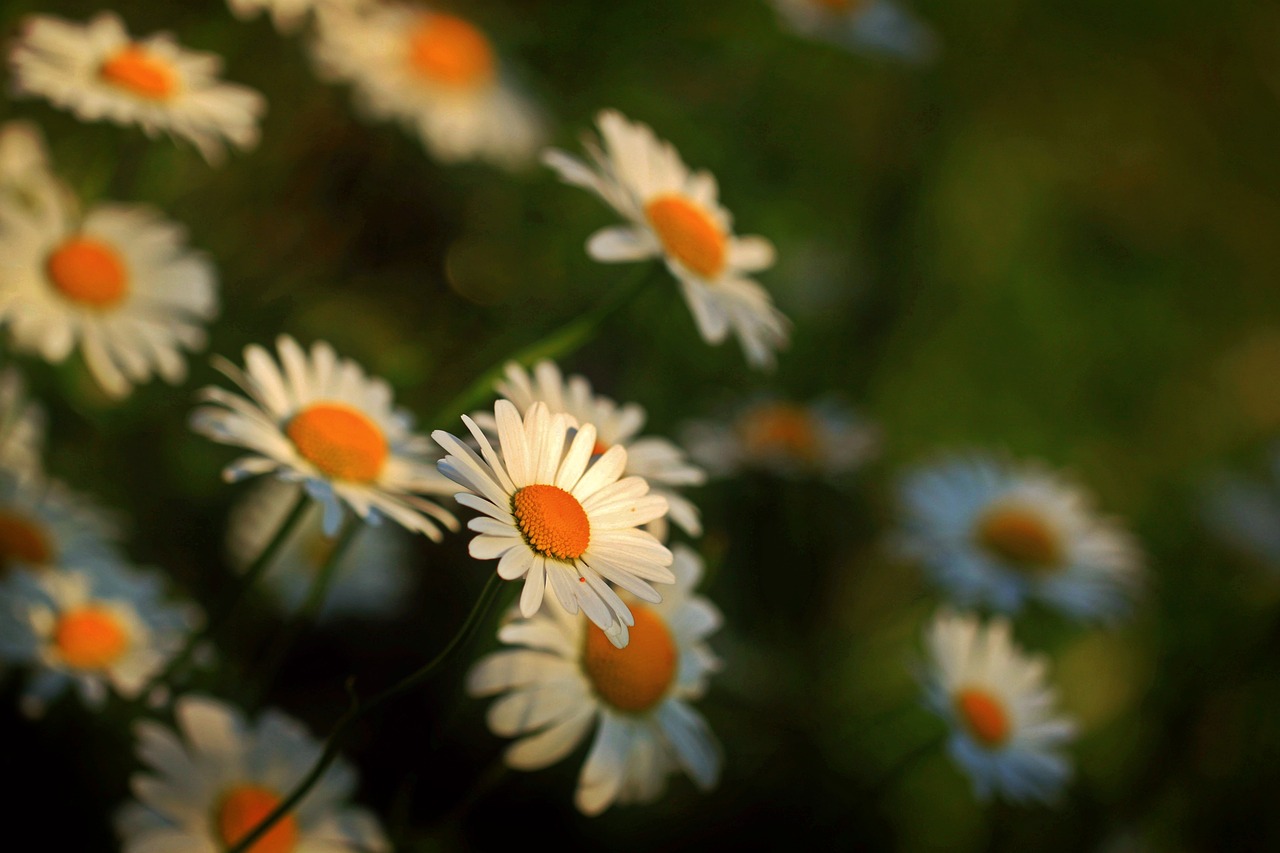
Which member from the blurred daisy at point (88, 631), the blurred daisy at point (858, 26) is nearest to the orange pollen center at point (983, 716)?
the blurred daisy at point (88, 631)

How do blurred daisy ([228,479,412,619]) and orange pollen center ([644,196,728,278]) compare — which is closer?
orange pollen center ([644,196,728,278])

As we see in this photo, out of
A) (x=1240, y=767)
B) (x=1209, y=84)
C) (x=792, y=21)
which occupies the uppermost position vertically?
(x=1209, y=84)

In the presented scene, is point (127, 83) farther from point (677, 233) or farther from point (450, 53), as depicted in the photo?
point (450, 53)

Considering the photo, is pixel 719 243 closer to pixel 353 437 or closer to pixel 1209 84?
pixel 353 437

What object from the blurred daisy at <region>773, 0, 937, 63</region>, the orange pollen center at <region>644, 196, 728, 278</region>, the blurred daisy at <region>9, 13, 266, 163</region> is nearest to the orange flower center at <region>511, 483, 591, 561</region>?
the orange pollen center at <region>644, 196, 728, 278</region>

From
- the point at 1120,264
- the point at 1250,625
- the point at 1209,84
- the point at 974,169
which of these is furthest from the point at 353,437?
the point at 1209,84

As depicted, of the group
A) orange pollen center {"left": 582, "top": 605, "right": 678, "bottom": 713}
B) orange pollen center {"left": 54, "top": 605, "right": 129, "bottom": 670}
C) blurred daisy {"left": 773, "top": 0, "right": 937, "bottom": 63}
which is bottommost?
orange pollen center {"left": 54, "top": 605, "right": 129, "bottom": 670}

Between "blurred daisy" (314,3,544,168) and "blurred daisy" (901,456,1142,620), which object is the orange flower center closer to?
"blurred daisy" (901,456,1142,620)

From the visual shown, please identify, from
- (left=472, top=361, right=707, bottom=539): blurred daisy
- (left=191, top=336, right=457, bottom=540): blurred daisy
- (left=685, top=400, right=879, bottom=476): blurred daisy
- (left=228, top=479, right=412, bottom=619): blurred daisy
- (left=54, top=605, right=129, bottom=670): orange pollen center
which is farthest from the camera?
(left=685, top=400, right=879, bottom=476): blurred daisy
